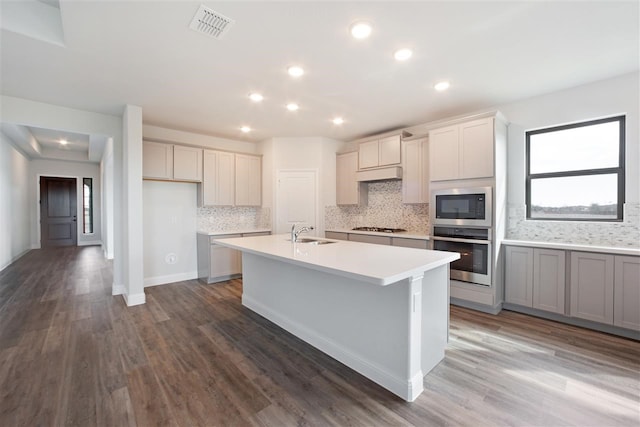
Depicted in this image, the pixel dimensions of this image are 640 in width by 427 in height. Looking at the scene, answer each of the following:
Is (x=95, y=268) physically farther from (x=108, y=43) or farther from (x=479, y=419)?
(x=479, y=419)

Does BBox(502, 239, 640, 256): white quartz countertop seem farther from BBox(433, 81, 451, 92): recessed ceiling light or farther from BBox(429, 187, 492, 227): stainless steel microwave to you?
BBox(433, 81, 451, 92): recessed ceiling light

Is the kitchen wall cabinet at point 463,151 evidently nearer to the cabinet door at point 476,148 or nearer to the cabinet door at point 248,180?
the cabinet door at point 476,148

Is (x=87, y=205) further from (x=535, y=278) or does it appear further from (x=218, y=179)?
(x=535, y=278)

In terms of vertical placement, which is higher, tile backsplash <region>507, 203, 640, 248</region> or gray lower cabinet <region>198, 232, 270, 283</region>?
tile backsplash <region>507, 203, 640, 248</region>

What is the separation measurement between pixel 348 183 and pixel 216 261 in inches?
105

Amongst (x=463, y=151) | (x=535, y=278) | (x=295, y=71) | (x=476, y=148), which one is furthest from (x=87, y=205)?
(x=535, y=278)

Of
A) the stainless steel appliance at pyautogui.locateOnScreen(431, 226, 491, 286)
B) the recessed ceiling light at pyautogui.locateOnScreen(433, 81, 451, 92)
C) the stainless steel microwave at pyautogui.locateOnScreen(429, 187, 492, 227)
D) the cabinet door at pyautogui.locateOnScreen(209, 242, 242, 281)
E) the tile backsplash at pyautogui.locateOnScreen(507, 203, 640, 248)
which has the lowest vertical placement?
the cabinet door at pyautogui.locateOnScreen(209, 242, 242, 281)

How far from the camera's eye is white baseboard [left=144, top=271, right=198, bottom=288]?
454 centimetres

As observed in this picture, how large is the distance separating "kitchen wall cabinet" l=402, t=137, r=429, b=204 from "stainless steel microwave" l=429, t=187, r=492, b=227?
13.5 inches

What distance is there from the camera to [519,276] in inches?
129

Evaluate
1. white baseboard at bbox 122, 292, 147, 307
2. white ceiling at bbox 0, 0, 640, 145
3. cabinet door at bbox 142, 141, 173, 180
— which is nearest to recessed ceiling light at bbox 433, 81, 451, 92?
white ceiling at bbox 0, 0, 640, 145

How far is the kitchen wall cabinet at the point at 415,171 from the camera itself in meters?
4.07

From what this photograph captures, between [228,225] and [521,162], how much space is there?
187 inches

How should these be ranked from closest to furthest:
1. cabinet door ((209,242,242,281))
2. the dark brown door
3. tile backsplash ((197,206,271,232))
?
cabinet door ((209,242,242,281)) → tile backsplash ((197,206,271,232)) → the dark brown door
